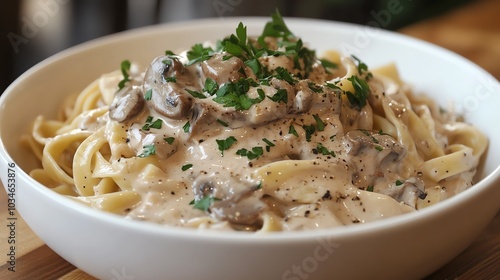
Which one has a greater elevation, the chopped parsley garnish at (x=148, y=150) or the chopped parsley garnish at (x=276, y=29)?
the chopped parsley garnish at (x=276, y=29)

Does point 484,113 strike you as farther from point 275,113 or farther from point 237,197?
point 237,197

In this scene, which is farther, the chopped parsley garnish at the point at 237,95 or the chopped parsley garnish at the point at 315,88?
the chopped parsley garnish at the point at 315,88

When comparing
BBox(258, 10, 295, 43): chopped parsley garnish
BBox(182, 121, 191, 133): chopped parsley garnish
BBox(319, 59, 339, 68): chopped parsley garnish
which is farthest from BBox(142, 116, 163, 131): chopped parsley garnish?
BBox(319, 59, 339, 68): chopped parsley garnish

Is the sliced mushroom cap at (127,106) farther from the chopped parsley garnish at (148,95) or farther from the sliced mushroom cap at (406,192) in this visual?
the sliced mushroom cap at (406,192)

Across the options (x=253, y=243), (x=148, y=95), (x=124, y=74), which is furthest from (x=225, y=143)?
(x=124, y=74)

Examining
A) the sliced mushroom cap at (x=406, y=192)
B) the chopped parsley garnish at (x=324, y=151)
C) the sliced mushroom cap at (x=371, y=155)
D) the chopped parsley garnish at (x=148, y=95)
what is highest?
the chopped parsley garnish at (x=148, y=95)

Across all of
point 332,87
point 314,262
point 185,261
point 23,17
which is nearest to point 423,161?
point 332,87

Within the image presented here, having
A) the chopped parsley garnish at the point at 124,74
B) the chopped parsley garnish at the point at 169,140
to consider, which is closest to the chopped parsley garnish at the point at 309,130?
the chopped parsley garnish at the point at 169,140

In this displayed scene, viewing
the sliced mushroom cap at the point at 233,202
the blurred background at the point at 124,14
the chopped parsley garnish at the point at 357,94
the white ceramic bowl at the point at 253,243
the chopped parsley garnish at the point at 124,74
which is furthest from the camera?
the blurred background at the point at 124,14
